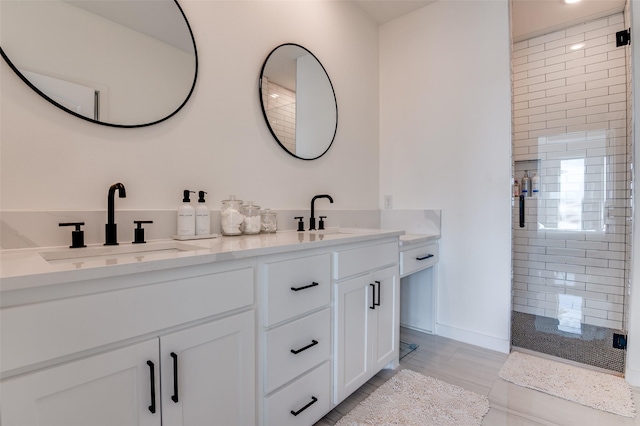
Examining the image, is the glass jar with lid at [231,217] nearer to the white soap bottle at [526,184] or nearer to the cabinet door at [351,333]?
the cabinet door at [351,333]

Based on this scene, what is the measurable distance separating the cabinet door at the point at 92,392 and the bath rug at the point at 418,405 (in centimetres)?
97

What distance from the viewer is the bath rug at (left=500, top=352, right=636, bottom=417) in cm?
160

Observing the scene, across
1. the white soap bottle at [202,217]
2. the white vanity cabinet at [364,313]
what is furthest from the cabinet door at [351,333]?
the white soap bottle at [202,217]

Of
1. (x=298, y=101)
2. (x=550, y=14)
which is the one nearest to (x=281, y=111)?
(x=298, y=101)

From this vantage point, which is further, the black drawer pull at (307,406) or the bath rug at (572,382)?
the bath rug at (572,382)

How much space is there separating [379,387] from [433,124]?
200 centimetres

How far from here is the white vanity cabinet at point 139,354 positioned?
65 cm

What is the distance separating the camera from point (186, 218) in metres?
1.38

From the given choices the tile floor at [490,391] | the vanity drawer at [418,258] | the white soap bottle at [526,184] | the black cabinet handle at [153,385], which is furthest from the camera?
the white soap bottle at [526,184]

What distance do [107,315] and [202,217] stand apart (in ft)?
2.39

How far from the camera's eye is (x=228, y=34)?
5.39 feet

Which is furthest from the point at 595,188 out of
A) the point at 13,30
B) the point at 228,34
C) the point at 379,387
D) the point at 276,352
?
the point at 13,30

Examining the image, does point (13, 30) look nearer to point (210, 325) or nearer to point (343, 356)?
point (210, 325)

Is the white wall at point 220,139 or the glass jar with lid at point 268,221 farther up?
the white wall at point 220,139
